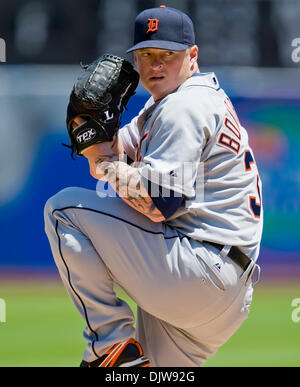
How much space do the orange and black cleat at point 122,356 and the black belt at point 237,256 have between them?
0.37 metres

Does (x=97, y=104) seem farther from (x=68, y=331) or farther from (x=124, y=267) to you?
(x=68, y=331)

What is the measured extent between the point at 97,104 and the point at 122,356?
74 centimetres

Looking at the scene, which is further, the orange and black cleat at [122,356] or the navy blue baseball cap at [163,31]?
the navy blue baseball cap at [163,31]

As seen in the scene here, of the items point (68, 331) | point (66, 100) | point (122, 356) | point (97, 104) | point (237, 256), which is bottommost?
point (68, 331)

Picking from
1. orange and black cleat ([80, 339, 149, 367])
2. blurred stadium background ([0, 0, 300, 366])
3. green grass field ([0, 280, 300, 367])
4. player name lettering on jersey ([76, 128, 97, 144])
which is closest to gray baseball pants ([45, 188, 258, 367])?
orange and black cleat ([80, 339, 149, 367])

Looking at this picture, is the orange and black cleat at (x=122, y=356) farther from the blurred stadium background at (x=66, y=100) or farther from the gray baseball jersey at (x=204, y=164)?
the blurred stadium background at (x=66, y=100)

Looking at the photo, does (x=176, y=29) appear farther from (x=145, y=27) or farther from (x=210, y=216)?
(x=210, y=216)

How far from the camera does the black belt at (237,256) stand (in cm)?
205

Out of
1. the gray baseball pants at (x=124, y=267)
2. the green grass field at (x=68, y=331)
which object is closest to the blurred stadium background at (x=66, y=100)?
the green grass field at (x=68, y=331)

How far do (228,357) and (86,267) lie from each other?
181cm

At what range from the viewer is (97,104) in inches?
81.5

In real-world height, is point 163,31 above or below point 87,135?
above

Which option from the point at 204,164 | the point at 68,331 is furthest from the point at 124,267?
the point at 68,331
